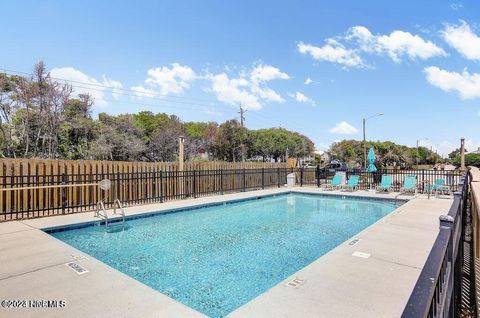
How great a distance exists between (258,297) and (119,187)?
27.7ft

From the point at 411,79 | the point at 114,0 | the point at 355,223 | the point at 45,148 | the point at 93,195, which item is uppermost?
the point at 114,0

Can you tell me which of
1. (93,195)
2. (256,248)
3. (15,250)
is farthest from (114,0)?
(256,248)

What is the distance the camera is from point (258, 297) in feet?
11.7

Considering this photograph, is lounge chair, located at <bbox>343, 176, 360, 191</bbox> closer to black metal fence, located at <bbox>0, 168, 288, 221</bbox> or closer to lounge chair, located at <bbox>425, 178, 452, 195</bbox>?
lounge chair, located at <bbox>425, 178, 452, 195</bbox>

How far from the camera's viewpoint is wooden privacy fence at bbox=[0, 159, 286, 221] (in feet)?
27.6

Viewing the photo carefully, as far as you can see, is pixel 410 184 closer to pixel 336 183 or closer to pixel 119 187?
pixel 336 183

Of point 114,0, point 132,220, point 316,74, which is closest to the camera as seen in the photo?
point 132,220

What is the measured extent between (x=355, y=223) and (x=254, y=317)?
718 cm

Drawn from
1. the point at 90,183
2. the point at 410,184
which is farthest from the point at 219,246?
the point at 410,184

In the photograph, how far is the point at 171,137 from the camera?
1246 inches

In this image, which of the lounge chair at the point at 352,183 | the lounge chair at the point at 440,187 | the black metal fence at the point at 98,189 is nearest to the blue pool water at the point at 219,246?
the black metal fence at the point at 98,189

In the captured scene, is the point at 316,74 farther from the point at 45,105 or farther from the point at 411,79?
the point at 45,105

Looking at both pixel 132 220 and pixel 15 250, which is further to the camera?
pixel 132 220

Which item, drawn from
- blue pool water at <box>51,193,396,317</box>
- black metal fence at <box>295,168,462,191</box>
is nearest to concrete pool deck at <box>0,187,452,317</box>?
blue pool water at <box>51,193,396,317</box>
